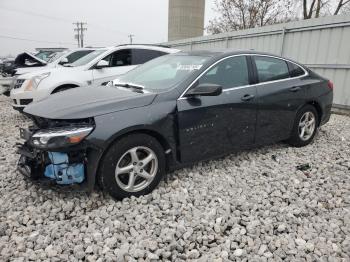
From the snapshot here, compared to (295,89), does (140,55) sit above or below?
above

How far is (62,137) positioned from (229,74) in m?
2.17

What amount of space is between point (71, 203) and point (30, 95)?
3.83 metres

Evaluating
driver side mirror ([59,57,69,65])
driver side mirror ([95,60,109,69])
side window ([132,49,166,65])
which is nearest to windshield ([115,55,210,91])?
driver side mirror ([95,60,109,69])

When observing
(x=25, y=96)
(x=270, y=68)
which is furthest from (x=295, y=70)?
(x=25, y=96)

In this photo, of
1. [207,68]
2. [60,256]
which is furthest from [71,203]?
[207,68]

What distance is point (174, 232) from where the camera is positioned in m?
2.64

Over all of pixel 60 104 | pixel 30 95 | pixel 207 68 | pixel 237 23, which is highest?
pixel 237 23

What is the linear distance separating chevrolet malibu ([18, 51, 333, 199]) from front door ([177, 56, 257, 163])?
0.04 ft

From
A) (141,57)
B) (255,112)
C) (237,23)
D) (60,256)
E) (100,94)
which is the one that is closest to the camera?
(60,256)

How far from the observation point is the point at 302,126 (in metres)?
4.77

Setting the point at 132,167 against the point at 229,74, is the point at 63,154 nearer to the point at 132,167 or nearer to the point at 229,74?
the point at 132,167

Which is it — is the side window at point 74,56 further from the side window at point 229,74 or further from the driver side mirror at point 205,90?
the driver side mirror at point 205,90

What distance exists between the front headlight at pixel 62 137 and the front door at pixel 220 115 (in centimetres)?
105

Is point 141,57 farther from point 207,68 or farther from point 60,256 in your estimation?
point 60,256
